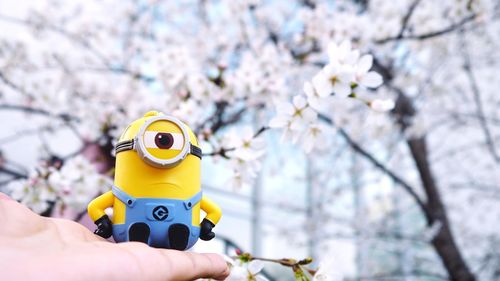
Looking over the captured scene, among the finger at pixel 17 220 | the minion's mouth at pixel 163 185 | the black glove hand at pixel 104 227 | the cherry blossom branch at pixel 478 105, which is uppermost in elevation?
the cherry blossom branch at pixel 478 105

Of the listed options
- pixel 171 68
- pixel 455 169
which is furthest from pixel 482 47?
pixel 171 68

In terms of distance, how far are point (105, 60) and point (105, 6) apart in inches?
19.5

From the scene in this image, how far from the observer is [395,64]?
3381 mm

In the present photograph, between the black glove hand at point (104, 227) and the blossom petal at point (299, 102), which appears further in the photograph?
the blossom petal at point (299, 102)

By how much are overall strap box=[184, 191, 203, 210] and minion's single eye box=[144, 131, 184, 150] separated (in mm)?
71

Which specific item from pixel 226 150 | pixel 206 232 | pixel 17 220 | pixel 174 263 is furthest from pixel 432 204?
pixel 17 220

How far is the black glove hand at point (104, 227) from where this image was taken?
0.57 m

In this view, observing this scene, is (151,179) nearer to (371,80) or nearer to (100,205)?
(100,205)

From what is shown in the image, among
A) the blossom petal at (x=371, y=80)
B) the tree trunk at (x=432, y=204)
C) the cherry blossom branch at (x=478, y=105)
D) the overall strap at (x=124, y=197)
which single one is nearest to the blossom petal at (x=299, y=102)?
the blossom petal at (x=371, y=80)

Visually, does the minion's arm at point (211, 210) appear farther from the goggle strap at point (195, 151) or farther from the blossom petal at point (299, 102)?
the blossom petal at point (299, 102)

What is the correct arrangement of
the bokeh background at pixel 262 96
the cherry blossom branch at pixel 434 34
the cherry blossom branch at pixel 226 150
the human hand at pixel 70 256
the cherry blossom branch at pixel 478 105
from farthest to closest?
the cherry blossom branch at pixel 478 105, the cherry blossom branch at pixel 434 34, the bokeh background at pixel 262 96, the cherry blossom branch at pixel 226 150, the human hand at pixel 70 256

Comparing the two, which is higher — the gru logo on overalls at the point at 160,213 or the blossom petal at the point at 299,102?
the blossom petal at the point at 299,102

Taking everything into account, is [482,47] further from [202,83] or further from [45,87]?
[45,87]

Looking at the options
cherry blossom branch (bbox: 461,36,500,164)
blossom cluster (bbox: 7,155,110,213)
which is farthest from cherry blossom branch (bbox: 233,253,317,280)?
cherry blossom branch (bbox: 461,36,500,164)
